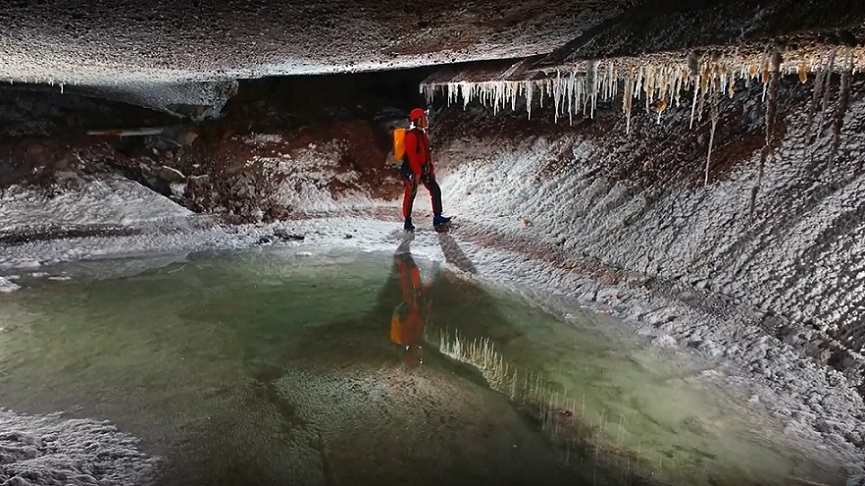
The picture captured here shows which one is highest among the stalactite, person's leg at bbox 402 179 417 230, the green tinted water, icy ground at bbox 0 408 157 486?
the stalactite

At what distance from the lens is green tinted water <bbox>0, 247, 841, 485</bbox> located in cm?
342

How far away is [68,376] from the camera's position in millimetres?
4430

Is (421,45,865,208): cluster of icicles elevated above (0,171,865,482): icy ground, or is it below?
above

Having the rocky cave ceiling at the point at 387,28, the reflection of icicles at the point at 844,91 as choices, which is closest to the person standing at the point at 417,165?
the rocky cave ceiling at the point at 387,28

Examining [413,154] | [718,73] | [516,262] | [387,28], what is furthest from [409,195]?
[387,28]

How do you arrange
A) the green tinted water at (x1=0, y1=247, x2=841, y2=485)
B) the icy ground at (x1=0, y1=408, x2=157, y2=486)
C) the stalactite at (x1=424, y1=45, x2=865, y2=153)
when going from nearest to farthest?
the icy ground at (x1=0, y1=408, x2=157, y2=486) → the green tinted water at (x1=0, y1=247, x2=841, y2=485) → the stalactite at (x1=424, y1=45, x2=865, y2=153)

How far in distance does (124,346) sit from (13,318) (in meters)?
1.51

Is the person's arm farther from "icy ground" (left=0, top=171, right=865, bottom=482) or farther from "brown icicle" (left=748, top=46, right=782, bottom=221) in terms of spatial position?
"brown icicle" (left=748, top=46, right=782, bottom=221)

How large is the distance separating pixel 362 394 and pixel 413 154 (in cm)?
526

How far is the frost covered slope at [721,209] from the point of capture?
4.93 meters

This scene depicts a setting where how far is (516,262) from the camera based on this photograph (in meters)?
7.46

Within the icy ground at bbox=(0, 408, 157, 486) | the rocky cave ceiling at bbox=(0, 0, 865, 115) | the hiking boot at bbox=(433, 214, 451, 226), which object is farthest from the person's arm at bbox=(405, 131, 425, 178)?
the icy ground at bbox=(0, 408, 157, 486)

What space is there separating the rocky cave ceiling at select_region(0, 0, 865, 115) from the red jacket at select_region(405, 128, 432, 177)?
10.4ft

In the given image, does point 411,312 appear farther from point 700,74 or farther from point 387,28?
point 700,74
